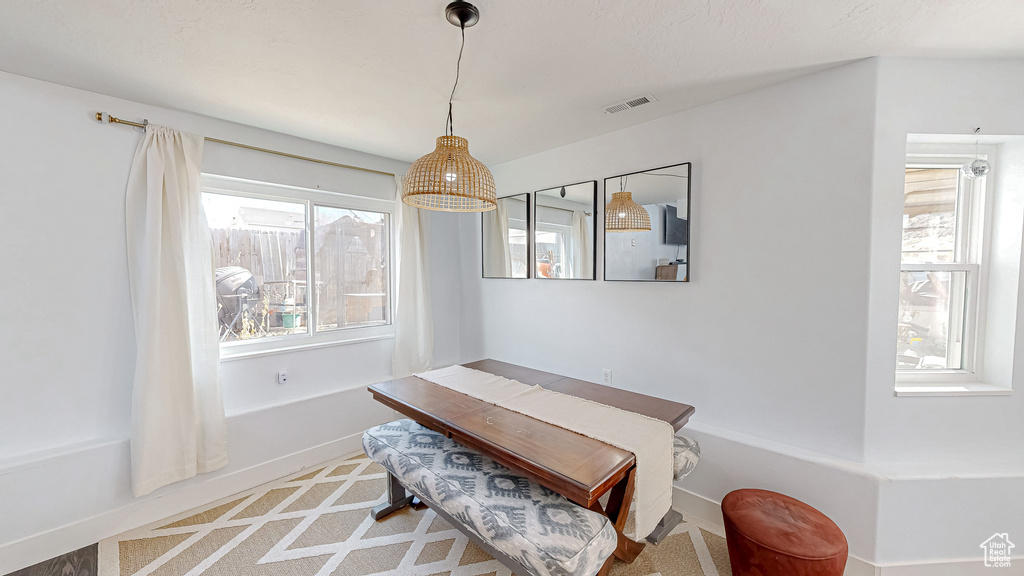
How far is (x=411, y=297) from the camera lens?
3.28 metres

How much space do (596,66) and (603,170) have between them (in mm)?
956

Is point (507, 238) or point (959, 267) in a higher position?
point (507, 238)

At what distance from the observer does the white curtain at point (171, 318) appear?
6.58 ft

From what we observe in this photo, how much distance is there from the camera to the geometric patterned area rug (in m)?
1.74

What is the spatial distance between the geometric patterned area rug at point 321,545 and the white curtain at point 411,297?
118 cm

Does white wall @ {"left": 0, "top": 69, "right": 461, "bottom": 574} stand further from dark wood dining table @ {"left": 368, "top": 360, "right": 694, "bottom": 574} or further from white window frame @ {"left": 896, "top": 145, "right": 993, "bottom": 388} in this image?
white window frame @ {"left": 896, "top": 145, "right": 993, "bottom": 388}

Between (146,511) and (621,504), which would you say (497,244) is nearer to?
(621,504)

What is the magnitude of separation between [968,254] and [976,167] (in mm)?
426

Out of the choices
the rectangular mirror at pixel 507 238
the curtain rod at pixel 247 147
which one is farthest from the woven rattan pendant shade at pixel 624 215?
the curtain rod at pixel 247 147

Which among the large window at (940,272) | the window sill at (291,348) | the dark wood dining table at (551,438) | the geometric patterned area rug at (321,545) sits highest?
the large window at (940,272)

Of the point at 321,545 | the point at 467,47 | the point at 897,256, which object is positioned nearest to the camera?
the point at 467,47

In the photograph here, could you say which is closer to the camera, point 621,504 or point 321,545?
point 621,504

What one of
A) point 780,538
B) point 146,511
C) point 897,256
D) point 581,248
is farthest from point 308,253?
point 897,256

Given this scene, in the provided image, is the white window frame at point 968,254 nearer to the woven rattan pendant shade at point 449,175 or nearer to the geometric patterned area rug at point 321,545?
the geometric patterned area rug at point 321,545
